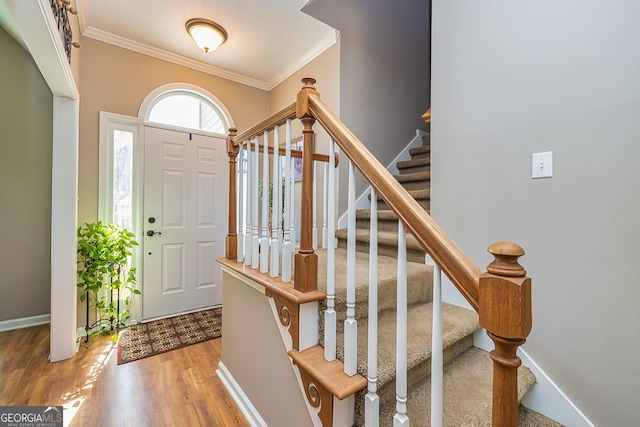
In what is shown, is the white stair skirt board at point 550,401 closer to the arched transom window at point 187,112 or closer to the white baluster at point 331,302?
the white baluster at point 331,302

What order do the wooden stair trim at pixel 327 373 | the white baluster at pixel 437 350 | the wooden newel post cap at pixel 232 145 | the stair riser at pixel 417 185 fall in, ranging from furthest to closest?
the stair riser at pixel 417 185
the wooden newel post cap at pixel 232 145
the wooden stair trim at pixel 327 373
the white baluster at pixel 437 350

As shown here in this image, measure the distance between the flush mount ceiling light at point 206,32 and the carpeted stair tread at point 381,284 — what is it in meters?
2.29

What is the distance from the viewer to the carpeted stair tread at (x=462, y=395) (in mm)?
987

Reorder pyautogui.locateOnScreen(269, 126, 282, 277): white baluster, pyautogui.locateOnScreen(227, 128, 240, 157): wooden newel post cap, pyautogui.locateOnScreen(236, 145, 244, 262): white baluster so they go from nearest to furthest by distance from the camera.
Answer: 1. pyautogui.locateOnScreen(269, 126, 282, 277): white baluster
2. pyautogui.locateOnScreen(236, 145, 244, 262): white baluster
3. pyautogui.locateOnScreen(227, 128, 240, 157): wooden newel post cap

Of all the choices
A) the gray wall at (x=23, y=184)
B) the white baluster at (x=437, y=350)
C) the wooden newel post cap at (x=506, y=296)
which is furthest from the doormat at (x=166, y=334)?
the wooden newel post cap at (x=506, y=296)

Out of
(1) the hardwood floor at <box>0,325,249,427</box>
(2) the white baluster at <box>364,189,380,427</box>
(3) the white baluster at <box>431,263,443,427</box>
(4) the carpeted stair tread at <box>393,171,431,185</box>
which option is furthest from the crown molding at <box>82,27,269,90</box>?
(3) the white baluster at <box>431,263,443,427</box>

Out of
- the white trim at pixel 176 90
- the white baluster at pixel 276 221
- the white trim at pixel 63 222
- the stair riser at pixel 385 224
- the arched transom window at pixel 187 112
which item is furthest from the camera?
the arched transom window at pixel 187 112

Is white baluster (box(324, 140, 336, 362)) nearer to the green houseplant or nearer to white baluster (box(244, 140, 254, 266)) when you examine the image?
white baluster (box(244, 140, 254, 266))

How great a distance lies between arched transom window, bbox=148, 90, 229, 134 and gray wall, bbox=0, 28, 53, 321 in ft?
3.15

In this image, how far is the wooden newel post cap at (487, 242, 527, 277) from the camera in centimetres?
55

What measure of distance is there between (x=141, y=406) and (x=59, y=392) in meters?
0.58

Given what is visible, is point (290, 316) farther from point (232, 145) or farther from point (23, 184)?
point (23, 184)

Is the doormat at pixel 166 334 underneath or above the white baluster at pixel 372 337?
underneath

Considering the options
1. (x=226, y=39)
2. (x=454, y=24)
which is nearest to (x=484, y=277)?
(x=454, y=24)
